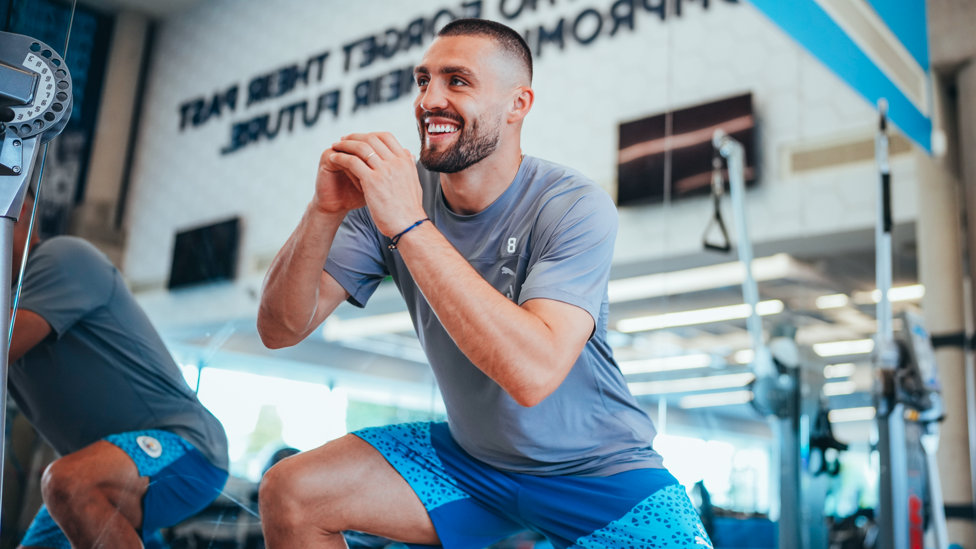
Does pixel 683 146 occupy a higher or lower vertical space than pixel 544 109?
higher

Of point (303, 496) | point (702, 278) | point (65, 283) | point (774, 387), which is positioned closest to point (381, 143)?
point (303, 496)

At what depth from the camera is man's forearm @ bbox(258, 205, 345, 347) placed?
118 centimetres

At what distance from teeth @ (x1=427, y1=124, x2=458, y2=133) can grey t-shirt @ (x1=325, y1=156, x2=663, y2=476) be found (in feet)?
0.47

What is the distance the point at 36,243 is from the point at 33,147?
0.48m

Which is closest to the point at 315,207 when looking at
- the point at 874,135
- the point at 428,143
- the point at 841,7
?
the point at 428,143

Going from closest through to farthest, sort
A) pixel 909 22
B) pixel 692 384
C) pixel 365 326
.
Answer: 1. pixel 365 326
2. pixel 692 384
3. pixel 909 22

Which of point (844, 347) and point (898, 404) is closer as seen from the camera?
point (898, 404)

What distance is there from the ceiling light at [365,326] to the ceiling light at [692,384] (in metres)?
1.08

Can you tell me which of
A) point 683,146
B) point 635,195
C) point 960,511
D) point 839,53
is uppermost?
point 839,53

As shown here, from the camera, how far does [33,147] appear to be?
90 centimetres

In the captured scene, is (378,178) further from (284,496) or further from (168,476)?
(168,476)

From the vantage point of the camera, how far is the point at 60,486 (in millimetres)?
1318

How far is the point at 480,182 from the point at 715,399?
228 cm

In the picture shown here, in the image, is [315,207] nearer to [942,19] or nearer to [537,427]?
[537,427]
